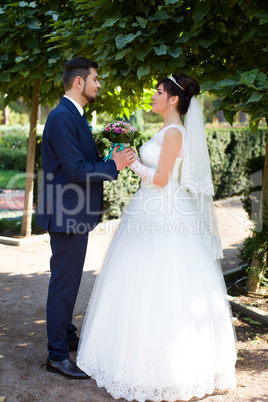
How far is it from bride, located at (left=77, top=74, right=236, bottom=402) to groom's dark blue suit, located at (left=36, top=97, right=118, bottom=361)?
0.72 ft

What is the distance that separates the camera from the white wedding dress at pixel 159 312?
3006mm

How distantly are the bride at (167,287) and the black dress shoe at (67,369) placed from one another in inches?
2.7

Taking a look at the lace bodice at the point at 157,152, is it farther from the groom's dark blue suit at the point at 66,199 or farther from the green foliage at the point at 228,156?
the green foliage at the point at 228,156

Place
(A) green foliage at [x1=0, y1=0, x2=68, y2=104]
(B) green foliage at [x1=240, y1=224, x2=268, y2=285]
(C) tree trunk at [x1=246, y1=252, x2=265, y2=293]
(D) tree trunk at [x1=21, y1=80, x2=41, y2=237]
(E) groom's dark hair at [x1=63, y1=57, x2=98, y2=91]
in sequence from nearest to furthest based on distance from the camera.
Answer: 1. (E) groom's dark hair at [x1=63, y1=57, x2=98, y2=91]
2. (B) green foliage at [x1=240, y1=224, x2=268, y2=285]
3. (C) tree trunk at [x1=246, y1=252, x2=265, y2=293]
4. (A) green foliage at [x1=0, y1=0, x2=68, y2=104]
5. (D) tree trunk at [x1=21, y1=80, x2=41, y2=237]

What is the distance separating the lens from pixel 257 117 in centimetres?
332

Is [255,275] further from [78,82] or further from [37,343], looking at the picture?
[78,82]

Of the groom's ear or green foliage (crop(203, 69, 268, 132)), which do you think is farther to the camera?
the groom's ear

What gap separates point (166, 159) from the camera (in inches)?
129

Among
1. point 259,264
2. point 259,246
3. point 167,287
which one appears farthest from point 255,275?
point 167,287

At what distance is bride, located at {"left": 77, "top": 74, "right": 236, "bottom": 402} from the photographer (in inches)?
119

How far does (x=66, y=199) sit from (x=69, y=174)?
187 millimetres

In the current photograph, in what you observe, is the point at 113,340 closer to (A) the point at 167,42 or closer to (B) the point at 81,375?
(B) the point at 81,375

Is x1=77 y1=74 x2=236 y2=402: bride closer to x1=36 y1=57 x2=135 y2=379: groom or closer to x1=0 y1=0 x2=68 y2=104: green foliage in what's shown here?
x1=36 y1=57 x2=135 y2=379: groom

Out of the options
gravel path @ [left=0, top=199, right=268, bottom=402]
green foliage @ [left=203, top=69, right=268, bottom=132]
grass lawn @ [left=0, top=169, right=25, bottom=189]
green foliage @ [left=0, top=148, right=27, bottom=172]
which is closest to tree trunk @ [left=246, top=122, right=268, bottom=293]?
gravel path @ [left=0, top=199, right=268, bottom=402]
